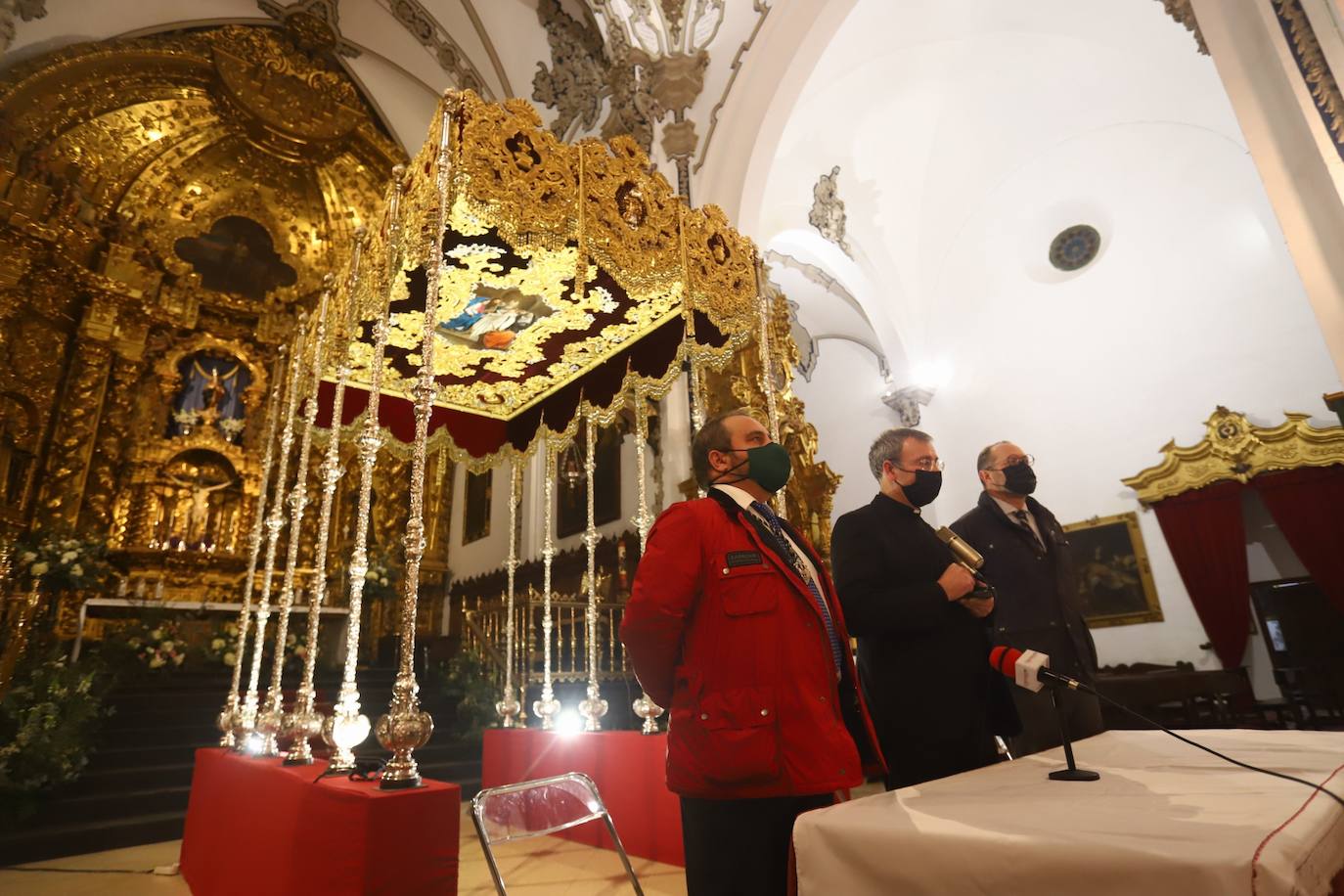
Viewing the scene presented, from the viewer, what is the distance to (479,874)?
3238 mm

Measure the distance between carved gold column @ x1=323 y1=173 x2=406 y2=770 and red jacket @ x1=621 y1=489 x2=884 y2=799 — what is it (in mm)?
1338

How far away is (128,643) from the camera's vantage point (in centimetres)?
630

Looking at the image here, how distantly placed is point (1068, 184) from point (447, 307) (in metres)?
8.66

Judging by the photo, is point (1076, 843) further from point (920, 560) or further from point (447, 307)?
point (447, 307)

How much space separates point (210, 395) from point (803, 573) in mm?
9775

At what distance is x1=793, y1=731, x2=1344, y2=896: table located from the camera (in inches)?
26.4

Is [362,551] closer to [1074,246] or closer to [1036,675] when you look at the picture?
[1036,675]

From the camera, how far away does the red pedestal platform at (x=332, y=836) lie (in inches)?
65.2

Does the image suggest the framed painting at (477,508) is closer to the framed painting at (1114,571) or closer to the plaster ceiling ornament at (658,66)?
the plaster ceiling ornament at (658,66)

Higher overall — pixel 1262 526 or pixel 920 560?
pixel 1262 526

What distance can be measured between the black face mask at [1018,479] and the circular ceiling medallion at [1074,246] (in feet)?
26.1

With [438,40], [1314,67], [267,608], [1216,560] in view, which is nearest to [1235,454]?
[1216,560]

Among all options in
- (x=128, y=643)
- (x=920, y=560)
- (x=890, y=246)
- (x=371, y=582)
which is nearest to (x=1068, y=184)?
(x=890, y=246)

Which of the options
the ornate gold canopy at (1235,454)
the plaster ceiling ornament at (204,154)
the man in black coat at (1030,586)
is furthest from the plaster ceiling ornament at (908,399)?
the plaster ceiling ornament at (204,154)
